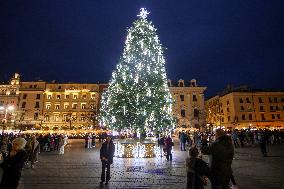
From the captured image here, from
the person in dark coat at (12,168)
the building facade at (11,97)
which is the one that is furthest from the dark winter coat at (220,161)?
the building facade at (11,97)

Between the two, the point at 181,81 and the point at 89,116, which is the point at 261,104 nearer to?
the point at 181,81

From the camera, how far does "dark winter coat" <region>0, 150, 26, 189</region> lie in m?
5.81

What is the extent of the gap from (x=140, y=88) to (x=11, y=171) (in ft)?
64.0

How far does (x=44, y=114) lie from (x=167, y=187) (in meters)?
81.9

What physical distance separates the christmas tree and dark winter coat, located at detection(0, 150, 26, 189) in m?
18.8

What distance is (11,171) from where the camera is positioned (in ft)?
19.3

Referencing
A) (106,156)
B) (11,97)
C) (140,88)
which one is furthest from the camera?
(11,97)

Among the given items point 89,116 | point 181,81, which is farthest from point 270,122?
point 89,116

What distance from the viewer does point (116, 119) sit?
1009 inches

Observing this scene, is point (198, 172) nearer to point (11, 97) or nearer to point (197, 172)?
point (197, 172)

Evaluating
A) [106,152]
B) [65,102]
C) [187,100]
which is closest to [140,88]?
→ [106,152]

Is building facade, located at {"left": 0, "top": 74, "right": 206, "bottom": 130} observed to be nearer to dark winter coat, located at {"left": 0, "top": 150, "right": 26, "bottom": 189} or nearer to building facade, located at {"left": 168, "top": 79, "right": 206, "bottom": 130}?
building facade, located at {"left": 168, "top": 79, "right": 206, "bottom": 130}

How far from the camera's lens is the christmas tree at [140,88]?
24.9 meters

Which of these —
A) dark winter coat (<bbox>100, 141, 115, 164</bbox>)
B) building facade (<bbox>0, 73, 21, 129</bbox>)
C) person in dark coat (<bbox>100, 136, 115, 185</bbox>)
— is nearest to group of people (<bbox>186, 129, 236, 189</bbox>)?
person in dark coat (<bbox>100, 136, 115, 185</bbox>)
